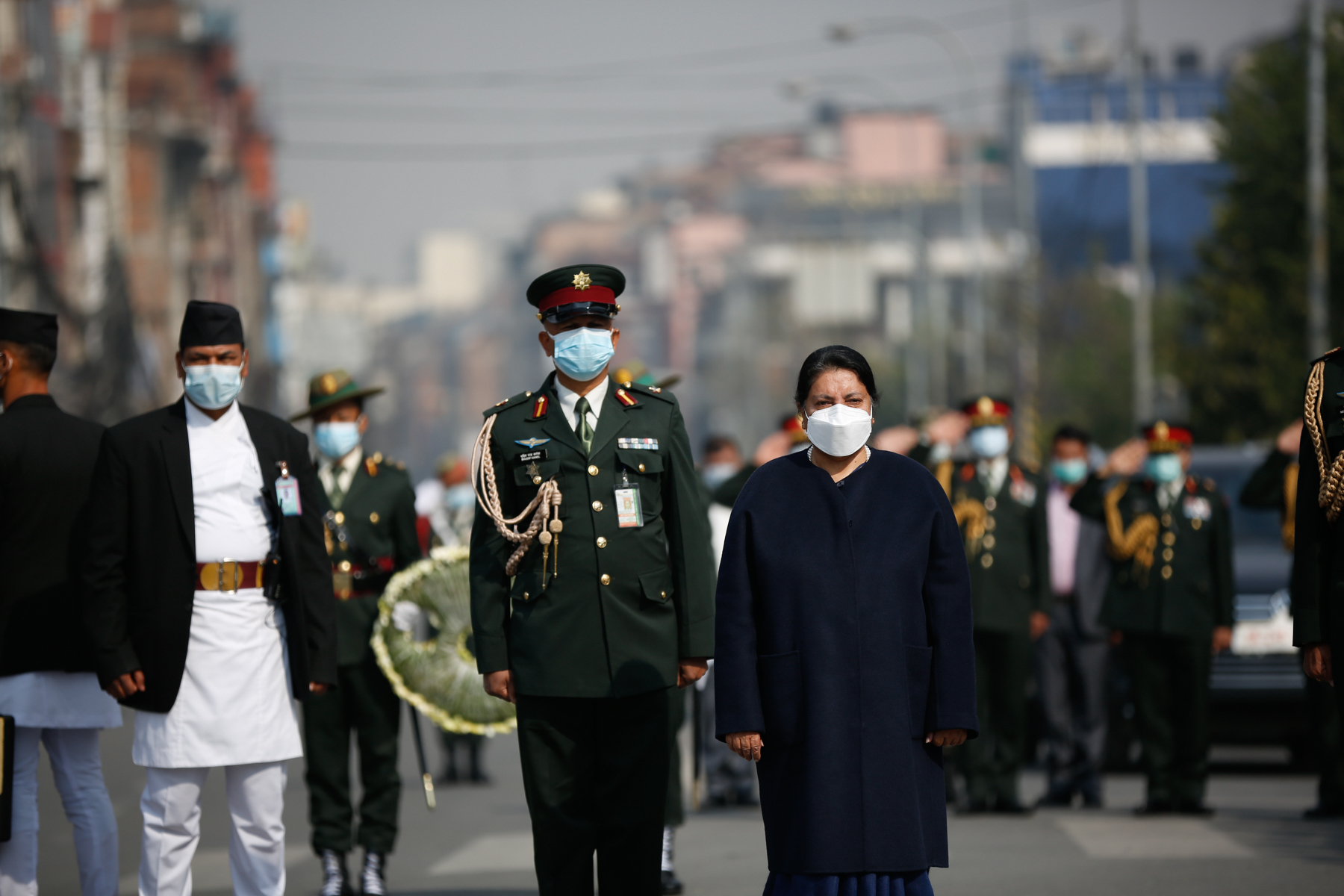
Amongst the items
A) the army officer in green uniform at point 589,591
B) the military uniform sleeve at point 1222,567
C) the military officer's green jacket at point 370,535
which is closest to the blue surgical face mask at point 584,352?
the army officer in green uniform at point 589,591

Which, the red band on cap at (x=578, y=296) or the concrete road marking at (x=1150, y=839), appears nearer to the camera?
the red band on cap at (x=578, y=296)

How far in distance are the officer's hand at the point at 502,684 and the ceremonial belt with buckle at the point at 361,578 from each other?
264 cm

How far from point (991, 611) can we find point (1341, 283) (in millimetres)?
16358

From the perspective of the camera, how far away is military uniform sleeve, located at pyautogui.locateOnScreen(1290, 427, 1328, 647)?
6.63m

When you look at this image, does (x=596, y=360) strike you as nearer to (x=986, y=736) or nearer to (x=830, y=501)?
(x=830, y=501)

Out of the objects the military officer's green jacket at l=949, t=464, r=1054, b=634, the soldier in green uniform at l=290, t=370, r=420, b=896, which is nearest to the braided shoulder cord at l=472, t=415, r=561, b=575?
the soldier in green uniform at l=290, t=370, r=420, b=896

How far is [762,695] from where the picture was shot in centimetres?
605

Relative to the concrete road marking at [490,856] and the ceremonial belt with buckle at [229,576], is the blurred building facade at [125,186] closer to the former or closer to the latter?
the concrete road marking at [490,856]

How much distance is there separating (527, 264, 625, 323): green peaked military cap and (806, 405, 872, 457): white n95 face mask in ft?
3.53

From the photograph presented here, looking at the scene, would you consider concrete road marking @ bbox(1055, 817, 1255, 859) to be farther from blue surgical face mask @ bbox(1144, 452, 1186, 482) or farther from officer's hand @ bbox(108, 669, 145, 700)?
officer's hand @ bbox(108, 669, 145, 700)

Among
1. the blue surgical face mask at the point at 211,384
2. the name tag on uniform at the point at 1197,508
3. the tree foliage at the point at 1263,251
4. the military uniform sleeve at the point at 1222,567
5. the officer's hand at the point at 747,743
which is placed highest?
the tree foliage at the point at 1263,251

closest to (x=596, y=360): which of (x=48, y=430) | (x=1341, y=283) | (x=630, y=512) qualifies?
(x=630, y=512)

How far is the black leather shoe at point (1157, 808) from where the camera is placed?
11.2 meters

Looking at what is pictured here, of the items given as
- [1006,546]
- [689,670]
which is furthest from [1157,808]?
[689,670]
